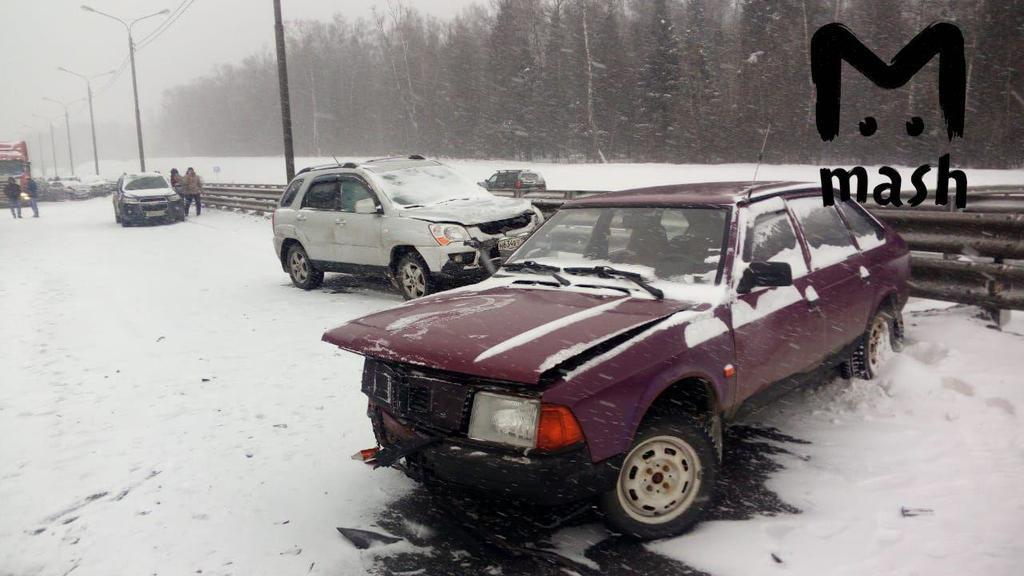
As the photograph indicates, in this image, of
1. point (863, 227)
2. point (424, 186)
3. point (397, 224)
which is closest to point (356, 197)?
point (424, 186)

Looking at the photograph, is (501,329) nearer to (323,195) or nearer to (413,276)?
(413,276)

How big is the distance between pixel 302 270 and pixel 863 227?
801cm

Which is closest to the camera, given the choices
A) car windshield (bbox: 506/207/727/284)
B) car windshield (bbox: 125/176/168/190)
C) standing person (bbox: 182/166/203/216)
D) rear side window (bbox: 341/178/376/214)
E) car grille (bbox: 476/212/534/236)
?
car windshield (bbox: 506/207/727/284)

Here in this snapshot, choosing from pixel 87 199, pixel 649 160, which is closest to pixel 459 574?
pixel 649 160

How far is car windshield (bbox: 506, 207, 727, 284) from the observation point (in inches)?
145

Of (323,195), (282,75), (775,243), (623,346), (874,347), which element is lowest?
(874,347)

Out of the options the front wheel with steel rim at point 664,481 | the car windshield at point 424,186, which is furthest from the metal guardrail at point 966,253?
the car windshield at point 424,186

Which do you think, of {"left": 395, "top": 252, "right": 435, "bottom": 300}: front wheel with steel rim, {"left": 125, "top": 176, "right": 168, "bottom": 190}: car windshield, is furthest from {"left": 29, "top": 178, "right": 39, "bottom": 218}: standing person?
{"left": 395, "top": 252, "right": 435, "bottom": 300}: front wheel with steel rim

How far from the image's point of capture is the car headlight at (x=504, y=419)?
278 cm

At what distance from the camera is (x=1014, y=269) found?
5.54 metres

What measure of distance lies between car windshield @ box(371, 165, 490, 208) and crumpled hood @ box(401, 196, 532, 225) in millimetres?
223

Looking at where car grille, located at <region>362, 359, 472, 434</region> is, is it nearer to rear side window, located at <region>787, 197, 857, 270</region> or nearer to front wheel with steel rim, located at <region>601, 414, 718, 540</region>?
front wheel with steel rim, located at <region>601, 414, 718, 540</region>

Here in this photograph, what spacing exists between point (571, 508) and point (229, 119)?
119803mm

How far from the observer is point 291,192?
10844 mm
